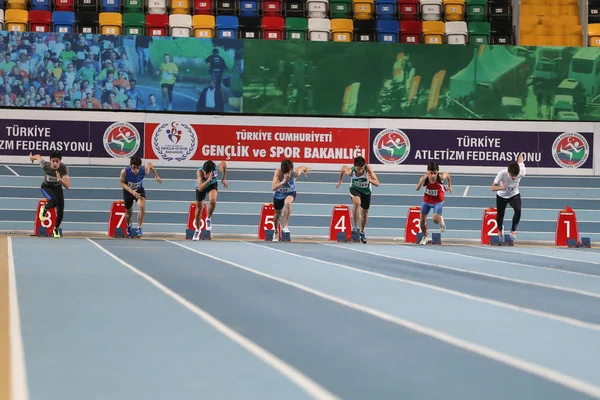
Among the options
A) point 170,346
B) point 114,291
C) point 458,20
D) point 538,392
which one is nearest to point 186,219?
point 458,20

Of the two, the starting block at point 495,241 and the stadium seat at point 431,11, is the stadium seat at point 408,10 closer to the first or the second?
the stadium seat at point 431,11

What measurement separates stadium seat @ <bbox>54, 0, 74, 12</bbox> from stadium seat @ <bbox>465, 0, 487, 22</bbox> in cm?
904

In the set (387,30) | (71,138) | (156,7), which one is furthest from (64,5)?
(387,30)

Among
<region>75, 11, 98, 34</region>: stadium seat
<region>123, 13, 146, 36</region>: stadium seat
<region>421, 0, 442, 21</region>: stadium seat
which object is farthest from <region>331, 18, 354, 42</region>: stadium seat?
<region>75, 11, 98, 34</region>: stadium seat

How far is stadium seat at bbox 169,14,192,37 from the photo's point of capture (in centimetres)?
2306

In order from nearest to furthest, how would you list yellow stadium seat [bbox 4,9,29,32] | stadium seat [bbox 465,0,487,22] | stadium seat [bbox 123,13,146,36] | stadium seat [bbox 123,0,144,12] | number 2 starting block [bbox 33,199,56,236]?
number 2 starting block [bbox 33,199,56,236]
yellow stadium seat [bbox 4,9,29,32]
stadium seat [bbox 123,13,146,36]
stadium seat [bbox 123,0,144,12]
stadium seat [bbox 465,0,487,22]

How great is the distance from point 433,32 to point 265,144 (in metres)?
4.68

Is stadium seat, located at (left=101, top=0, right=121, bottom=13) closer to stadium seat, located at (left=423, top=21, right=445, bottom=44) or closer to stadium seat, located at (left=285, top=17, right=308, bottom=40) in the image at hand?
stadium seat, located at (left=285, top=17, right=308, bottom=40)

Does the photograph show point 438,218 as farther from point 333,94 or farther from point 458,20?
point 458,20

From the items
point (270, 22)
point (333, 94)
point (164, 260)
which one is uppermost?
point (270, 22)

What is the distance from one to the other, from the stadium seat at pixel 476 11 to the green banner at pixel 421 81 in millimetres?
2104

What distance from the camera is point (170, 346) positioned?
5082mm

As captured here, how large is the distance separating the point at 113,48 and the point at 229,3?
340cm

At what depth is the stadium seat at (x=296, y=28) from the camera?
77.5 feet
